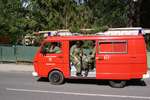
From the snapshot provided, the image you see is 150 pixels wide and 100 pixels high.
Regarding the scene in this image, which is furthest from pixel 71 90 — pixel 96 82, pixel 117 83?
pixel 96 82

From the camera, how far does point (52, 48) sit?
15.4m

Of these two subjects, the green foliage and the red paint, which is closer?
the red paint

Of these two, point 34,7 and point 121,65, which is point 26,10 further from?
point 121,65

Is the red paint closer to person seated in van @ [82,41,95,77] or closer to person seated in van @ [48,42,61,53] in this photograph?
person seated in van @ [82,41,95,77]

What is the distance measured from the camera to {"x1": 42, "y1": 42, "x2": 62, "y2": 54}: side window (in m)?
15.2

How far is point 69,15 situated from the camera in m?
27.5

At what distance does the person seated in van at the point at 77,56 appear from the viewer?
14.9 meters

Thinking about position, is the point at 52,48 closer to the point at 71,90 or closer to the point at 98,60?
the point at 98,60

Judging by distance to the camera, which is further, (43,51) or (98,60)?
(43,51)

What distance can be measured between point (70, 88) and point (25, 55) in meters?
10.0

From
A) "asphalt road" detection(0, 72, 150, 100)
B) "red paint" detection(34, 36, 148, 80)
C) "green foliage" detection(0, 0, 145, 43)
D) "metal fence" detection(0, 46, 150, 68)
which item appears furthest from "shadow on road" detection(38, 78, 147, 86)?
"green foliage" detection(0, 0, 145, 43)

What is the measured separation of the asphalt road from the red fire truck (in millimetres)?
423

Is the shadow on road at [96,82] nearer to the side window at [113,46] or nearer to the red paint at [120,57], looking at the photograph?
the red paint at [120,57]

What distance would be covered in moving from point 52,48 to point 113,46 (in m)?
2.49
